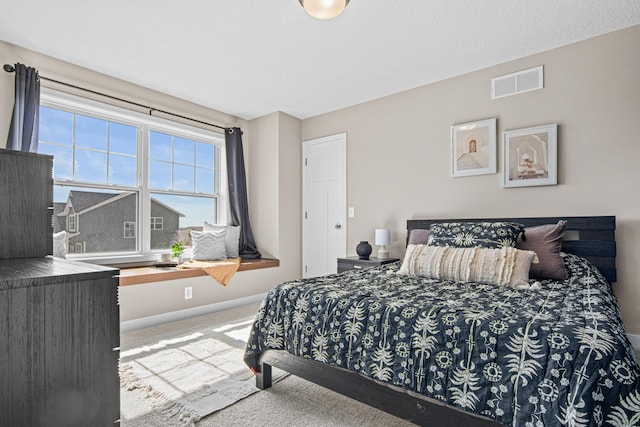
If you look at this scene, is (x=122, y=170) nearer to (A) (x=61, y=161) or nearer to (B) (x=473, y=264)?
(A) (x=61, y=161)

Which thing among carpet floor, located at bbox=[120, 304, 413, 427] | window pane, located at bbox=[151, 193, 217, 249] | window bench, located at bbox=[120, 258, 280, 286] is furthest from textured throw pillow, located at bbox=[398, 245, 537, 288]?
window pane, located at bbox=[151, 193, 217, 249]

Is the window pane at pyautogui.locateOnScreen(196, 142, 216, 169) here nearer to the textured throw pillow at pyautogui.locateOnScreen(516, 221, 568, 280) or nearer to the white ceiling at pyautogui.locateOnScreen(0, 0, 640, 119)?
the white ceiling at pyautogui.locateOnScreen(0, 0, 640, 119)

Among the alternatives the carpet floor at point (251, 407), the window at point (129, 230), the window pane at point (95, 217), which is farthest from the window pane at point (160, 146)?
the carpet floor at point (251, 407)

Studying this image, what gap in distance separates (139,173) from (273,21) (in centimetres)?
239

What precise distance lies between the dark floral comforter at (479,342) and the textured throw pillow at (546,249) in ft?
0.53

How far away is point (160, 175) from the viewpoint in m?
4.25

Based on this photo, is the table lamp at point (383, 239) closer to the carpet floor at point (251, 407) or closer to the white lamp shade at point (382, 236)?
the white lamp shade at point (382, 236)

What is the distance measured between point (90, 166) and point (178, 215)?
1094 millimetres

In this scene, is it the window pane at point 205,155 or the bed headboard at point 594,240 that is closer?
→ the bed headboard at point 594,240

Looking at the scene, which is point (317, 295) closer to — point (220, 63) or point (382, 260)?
point (382, 260)

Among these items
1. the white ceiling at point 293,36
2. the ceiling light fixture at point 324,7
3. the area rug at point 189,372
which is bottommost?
the area rug at point 189,372

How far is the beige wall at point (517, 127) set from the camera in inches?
110

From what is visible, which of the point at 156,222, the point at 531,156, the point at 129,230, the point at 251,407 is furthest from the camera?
the point at 156,222

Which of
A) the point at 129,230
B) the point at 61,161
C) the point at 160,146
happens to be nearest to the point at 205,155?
the point at 160,146
